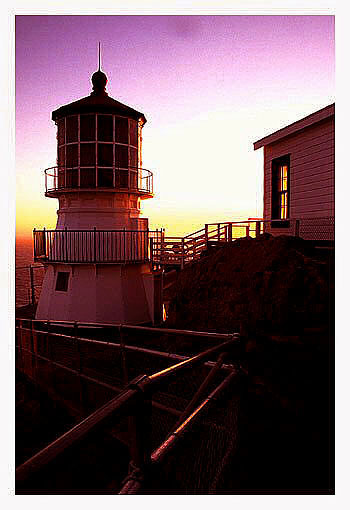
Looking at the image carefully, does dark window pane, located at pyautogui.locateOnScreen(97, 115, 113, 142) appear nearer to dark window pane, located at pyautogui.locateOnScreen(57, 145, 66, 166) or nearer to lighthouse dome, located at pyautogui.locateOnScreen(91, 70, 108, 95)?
dark window pane, located at pyautogui.locateOnScreen(57, 145, 66, 166)

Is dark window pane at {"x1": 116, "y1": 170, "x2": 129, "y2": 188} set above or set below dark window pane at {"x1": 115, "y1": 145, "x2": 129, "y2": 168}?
below

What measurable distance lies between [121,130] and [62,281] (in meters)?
6.52

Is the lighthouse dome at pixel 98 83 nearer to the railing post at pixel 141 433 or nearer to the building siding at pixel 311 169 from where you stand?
the building siding at pixel 311 169

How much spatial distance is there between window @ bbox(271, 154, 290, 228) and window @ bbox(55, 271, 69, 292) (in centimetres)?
837

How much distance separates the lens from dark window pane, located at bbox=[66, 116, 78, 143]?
12852 mm

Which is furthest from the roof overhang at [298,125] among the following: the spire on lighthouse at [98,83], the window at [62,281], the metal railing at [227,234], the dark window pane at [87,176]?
the window at [62,281]

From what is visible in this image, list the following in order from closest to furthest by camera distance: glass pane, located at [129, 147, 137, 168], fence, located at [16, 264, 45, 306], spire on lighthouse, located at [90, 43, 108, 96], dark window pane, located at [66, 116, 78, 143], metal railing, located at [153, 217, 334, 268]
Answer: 1. metal railing, located at [153, 217, 334, 268]
2. dark window pane, located at [66, 116, 78, 143]
3. glass pane, located at [129, 147, 137, 168]
4. spire on lighthouse, located at [90, 43, 108, 96]
5. fence, located at [16, 264, 45, 306]

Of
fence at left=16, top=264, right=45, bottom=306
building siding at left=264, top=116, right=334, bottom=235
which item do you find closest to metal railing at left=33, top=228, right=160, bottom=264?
fence at left=16, top=264, right=45, bottom=306

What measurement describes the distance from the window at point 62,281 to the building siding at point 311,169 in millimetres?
8400

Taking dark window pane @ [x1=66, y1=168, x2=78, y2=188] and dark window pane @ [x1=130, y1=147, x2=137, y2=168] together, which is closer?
dark window pane @ [x1=66, y1=168, x2=78, y2=188]

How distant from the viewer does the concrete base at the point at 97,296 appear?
43.0 ft

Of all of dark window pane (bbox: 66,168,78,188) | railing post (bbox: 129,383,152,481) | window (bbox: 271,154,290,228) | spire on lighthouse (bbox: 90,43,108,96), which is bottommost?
railing post (bbox: 129,383,152,481)

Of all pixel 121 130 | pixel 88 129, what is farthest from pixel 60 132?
pixel 121 130
